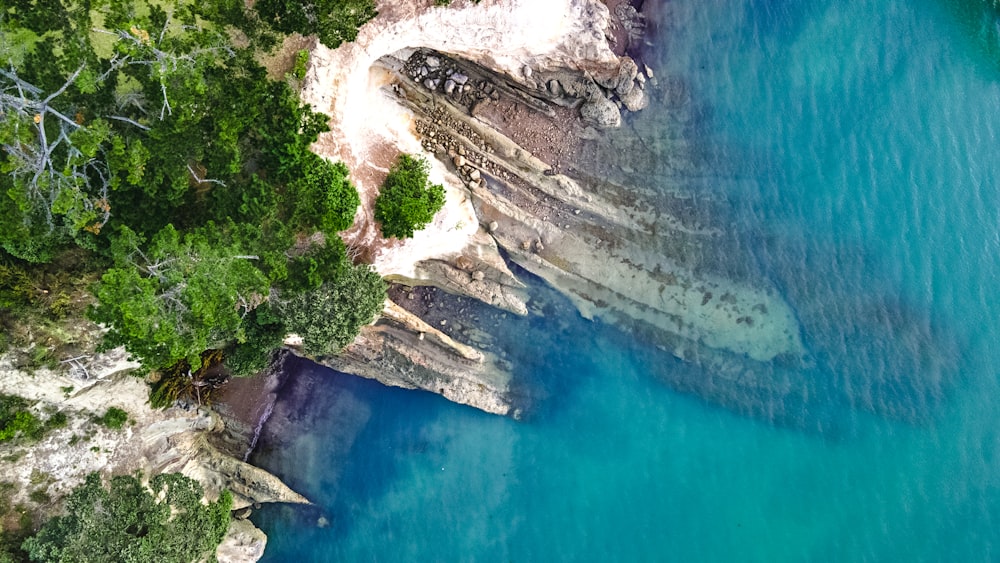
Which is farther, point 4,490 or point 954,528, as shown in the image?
point 954,528

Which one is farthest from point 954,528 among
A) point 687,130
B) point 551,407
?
point 687,130

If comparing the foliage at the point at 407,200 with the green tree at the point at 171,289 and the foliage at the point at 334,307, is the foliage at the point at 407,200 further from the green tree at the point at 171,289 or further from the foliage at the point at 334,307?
the green tree at the point at 171,289

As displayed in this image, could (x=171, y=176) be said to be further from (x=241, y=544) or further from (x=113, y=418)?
(x=241, y=544)

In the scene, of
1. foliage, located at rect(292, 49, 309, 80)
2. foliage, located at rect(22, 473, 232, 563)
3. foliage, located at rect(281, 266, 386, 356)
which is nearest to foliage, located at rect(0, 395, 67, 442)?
foliage, located at rect(22, 473, 232, 563)

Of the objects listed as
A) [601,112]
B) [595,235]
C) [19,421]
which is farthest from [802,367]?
[19,421]

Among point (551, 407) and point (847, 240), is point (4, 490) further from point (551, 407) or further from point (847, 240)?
point (847, 240)
